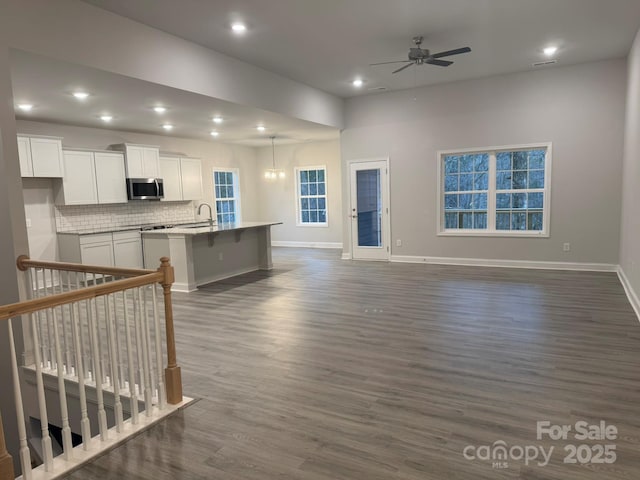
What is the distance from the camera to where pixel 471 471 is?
7.03ft

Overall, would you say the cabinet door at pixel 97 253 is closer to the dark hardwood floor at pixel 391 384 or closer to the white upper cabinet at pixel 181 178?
the white upper cabinet at pixel 181 178

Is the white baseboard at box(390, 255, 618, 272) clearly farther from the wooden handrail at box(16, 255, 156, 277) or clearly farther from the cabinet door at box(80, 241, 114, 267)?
the wooden handrail at box(16, 255, 156, 277)

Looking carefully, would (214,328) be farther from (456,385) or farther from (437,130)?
(437,130)

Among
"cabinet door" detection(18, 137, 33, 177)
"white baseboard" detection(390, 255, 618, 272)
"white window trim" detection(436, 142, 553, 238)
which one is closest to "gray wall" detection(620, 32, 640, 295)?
"white baseboard" detection(390, 255, 618, 272)

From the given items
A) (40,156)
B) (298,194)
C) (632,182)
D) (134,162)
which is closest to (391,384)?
(632,182)

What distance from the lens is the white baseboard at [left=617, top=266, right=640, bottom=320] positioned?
460 centimetres

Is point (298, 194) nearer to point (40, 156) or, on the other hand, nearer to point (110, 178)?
point (110, 178)

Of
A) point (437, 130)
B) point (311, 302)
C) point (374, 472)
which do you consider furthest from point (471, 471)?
point (437, 130)

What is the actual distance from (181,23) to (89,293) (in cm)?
339

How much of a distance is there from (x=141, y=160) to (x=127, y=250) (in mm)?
1816

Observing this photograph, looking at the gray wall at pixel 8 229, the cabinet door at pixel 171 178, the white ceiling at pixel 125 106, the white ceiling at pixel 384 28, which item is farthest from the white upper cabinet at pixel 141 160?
the gray wall at pixel 8 229

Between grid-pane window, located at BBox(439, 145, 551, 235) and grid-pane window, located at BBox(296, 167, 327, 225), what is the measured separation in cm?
383

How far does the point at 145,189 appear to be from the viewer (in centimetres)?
825

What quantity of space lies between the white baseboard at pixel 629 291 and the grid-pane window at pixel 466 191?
2220 millimetres
